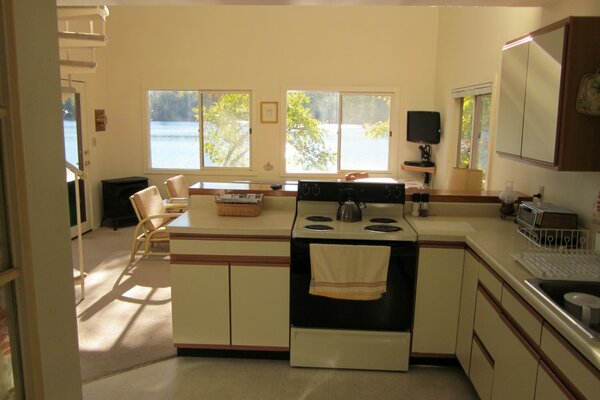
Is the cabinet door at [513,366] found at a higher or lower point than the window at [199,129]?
lower

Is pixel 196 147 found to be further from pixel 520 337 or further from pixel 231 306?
pixel 520 337

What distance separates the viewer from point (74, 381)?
130cm

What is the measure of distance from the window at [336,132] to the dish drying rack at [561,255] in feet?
14.2

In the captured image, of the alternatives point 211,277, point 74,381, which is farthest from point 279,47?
point 74,381

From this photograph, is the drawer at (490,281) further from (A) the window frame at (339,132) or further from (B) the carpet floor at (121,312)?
(A) the window frame at (339,132)

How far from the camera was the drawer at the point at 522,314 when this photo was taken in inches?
72.6

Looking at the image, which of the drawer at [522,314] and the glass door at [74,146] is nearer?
the drawer at [522,314]

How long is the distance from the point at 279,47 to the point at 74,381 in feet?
20.0

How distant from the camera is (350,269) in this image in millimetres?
2729

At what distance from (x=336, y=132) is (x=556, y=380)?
5.63 meters

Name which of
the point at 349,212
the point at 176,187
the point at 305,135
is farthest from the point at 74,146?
the point at 349,212

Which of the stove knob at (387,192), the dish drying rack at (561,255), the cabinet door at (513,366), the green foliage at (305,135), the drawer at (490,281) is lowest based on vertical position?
the cabinet door at (513,366)

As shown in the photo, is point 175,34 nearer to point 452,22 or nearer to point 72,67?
point 72,67

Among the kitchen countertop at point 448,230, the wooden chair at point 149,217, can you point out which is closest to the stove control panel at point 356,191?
the kitchen countertop at point 448,230
